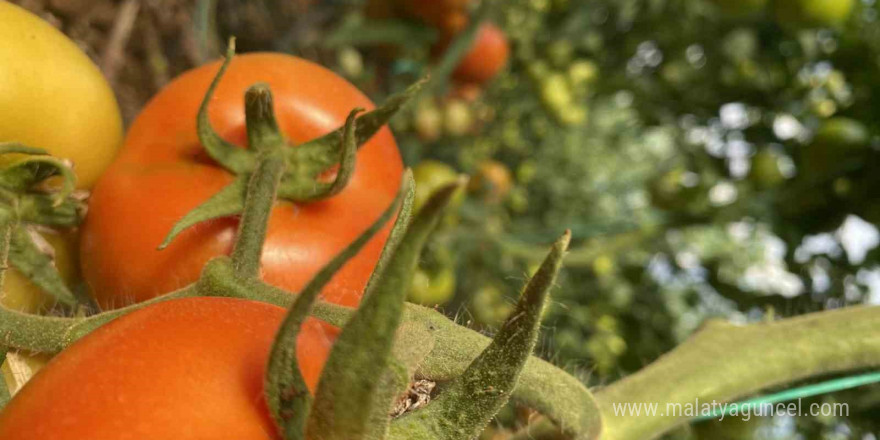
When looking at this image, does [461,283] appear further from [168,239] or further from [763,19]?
[168,239]

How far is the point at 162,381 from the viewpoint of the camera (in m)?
0.23

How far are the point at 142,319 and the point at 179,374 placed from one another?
4cm

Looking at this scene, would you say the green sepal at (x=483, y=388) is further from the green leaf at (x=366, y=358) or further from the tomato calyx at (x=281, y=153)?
the tomato calyx at (x=281, y=153)

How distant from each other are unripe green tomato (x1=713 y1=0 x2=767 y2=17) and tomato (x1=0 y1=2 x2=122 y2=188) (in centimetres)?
98

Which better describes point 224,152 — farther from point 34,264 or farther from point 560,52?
point 560,52

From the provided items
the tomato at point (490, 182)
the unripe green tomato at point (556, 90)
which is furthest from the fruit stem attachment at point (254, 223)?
the unripe green tomato at point (556, 90)

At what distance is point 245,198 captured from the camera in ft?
1.40

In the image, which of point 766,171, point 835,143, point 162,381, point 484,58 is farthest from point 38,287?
point 484,58

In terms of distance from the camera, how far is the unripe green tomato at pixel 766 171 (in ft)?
3.52

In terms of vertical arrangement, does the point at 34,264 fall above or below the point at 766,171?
above

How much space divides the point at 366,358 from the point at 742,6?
43.9 inches

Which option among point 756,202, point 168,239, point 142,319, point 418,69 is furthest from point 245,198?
point 418,69

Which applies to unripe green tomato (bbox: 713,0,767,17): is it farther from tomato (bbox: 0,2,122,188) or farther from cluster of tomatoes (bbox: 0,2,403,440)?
tomato (bbox: 0,2,122,188)

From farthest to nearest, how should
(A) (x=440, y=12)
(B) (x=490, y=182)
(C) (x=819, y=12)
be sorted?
(B) (x=490, y=182) < (A) (x=440, y=12) < (C) (x=819, y=12)
